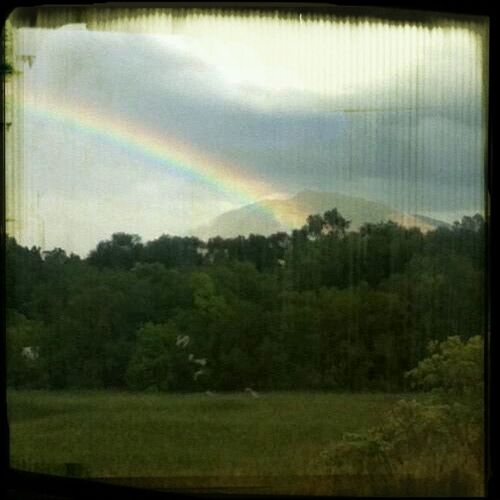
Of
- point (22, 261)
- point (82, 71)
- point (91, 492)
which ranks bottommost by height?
point (91, 492)

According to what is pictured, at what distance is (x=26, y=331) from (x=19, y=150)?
42.9 inches

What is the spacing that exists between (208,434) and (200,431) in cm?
5

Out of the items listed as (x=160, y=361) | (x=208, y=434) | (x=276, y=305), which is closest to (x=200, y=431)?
(x=208, y=434)

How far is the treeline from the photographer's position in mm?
5477

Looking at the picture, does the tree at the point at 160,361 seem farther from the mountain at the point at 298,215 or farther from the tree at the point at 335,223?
the tree at the point at 335,223

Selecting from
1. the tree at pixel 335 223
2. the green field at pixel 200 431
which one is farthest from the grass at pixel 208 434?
the tree at pixel 335 223

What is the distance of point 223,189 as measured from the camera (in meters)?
5.50

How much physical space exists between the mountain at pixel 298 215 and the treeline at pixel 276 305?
0.04 meters

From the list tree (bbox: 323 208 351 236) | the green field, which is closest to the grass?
the green field

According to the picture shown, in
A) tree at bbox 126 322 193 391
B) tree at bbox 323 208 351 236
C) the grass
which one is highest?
tree at bbox 323 208 351 236

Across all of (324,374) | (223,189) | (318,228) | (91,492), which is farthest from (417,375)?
(91,492)

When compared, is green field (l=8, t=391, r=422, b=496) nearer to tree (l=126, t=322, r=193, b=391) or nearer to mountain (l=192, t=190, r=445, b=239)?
tree (l=126, t=322, r=193, b=391)

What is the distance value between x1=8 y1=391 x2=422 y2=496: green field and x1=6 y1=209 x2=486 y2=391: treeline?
9 cm

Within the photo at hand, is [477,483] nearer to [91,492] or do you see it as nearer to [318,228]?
[318,228]
